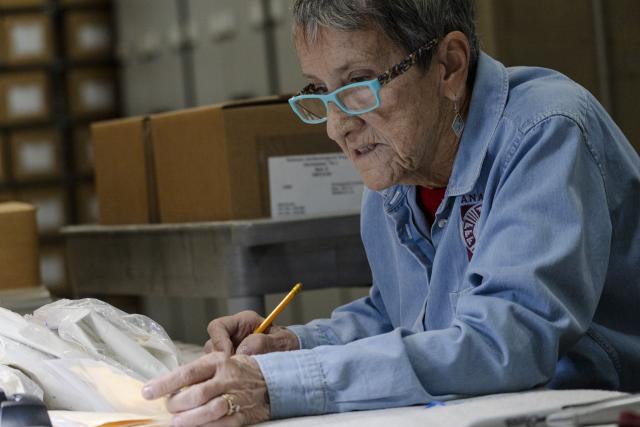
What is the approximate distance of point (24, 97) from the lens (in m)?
4.54

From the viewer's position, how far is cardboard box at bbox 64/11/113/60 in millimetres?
4621

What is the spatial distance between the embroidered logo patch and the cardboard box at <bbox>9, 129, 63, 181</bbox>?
3460 mm

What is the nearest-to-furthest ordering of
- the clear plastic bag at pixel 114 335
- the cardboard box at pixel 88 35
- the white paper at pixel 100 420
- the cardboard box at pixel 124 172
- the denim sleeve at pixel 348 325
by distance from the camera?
the white paper at pixel 100 420
the clear plastic bag at pixel 114 335
the denim sleeve at pixel 348 325
the cardboard box at pixel 124 172
the cardboard box at pixel 88 35

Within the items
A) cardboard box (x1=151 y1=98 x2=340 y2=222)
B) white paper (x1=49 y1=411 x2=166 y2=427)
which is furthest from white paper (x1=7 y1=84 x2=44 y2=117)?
white paper (x1=49 y1=411 x2=166 y2=427)

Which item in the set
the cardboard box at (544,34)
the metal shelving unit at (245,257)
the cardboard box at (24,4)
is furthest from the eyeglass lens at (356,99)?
the cardboard box at (24,4)

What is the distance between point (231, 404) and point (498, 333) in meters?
0.30

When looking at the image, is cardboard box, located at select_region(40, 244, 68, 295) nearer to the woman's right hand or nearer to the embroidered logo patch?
the woman's right hand

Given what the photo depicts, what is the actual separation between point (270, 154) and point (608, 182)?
90cm

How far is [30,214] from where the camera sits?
2.19 m

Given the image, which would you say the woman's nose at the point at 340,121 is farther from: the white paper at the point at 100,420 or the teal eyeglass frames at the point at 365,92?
the white paper at the point at 100,420

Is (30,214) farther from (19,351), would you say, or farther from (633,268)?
(633,268)

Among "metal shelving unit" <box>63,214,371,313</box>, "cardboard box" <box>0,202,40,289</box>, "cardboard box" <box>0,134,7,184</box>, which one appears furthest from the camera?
"cardboard box" <box>0,134,7,184</box>

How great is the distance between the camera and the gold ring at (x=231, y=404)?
1085mm

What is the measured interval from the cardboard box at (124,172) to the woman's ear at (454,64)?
42.7 inches
